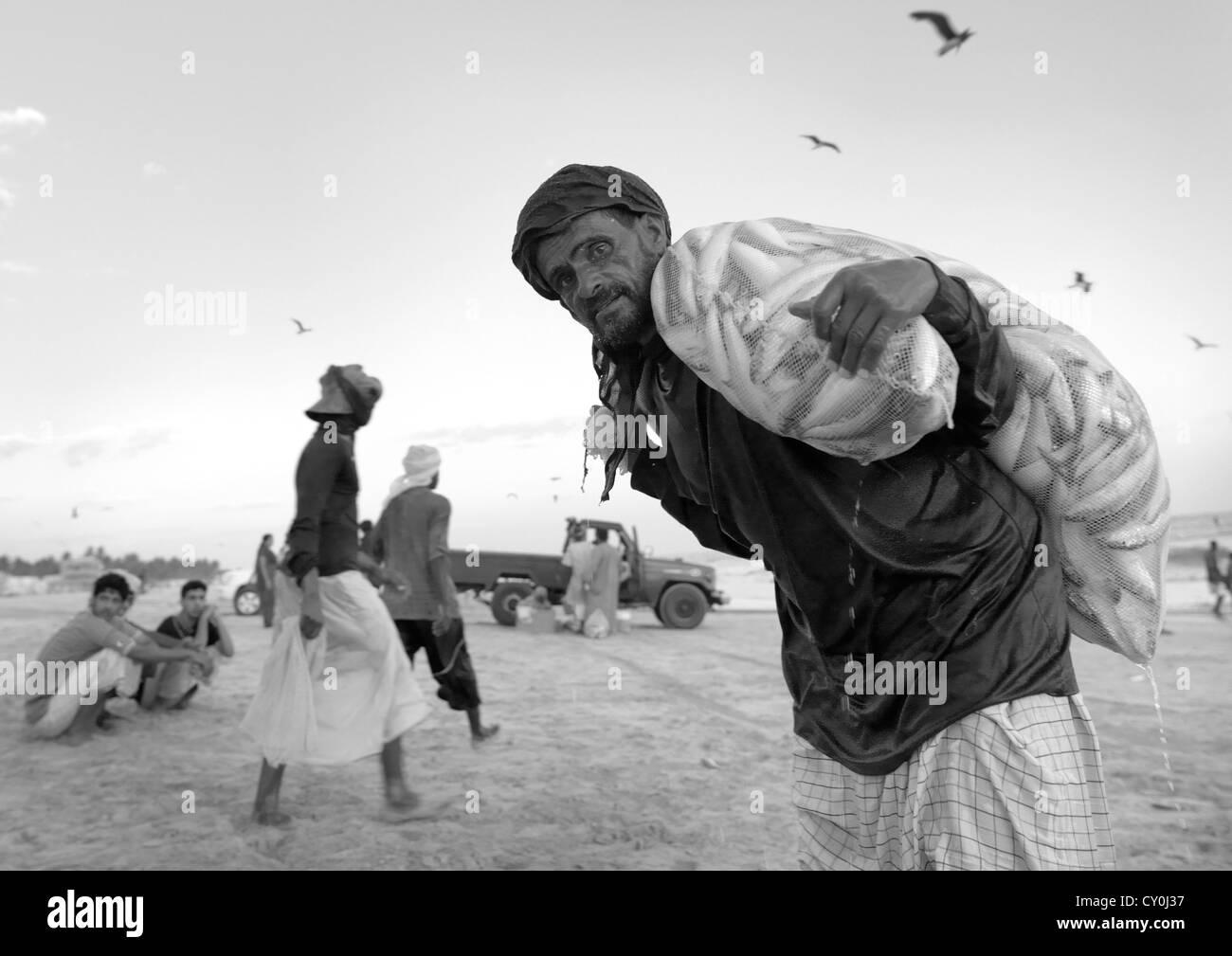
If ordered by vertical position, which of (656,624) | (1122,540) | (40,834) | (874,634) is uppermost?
(1122,540)

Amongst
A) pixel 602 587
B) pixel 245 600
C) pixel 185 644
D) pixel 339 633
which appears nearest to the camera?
pixel 339 633

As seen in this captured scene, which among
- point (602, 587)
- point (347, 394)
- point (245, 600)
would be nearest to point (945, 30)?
point (347, 394)

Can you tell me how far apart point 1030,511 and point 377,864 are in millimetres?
3195

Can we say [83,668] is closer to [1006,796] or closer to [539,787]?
[539,787]

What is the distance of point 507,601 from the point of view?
15398 mm

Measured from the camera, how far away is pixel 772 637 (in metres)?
13.1

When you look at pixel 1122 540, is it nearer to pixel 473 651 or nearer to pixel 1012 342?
pixel 1012 342

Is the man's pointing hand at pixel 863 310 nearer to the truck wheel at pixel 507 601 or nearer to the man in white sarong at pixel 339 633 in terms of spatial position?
the man in white sarong at pixel 339 633

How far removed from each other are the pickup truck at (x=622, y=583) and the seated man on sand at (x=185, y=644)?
24.3 ft

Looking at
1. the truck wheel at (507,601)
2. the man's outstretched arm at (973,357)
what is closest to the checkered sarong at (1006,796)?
the man's outstretched arm at (973,357)

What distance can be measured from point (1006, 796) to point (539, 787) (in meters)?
3.88

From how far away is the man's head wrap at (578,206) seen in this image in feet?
5.22

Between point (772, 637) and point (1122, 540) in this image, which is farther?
point (772, 637)

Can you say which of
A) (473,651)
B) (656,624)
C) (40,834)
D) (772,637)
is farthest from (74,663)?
(656,624)
